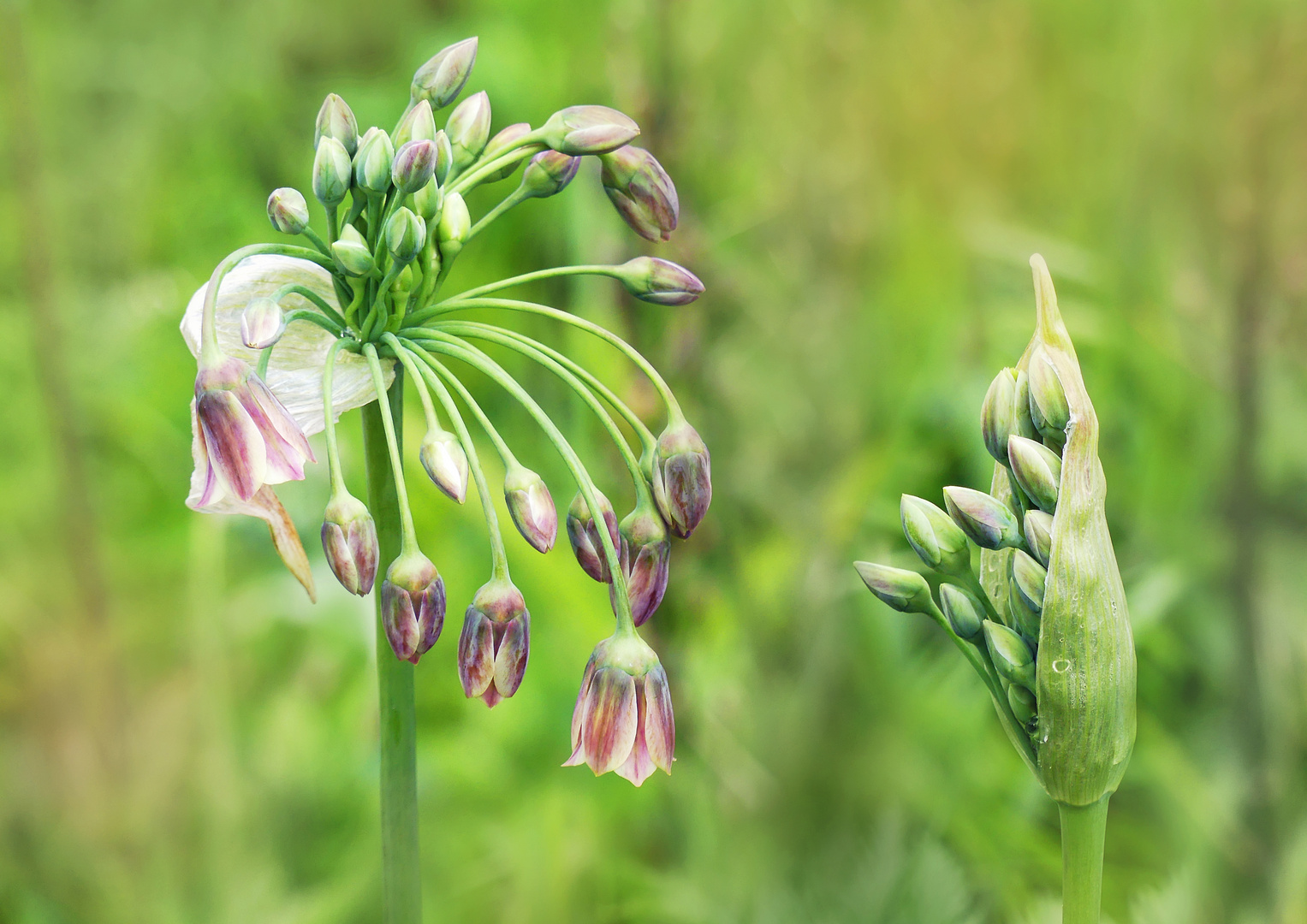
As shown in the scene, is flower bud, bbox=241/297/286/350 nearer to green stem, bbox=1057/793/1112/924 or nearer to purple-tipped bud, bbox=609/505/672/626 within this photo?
purple-tipped bud, bbox=609/505/672/626

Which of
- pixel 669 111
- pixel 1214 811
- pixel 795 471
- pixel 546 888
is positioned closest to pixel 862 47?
pixel 669 111

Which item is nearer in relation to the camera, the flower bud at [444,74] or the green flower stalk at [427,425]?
the green flower stalk at [427,425]

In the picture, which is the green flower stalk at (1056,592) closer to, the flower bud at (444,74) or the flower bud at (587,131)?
the flower bud at (587,131)

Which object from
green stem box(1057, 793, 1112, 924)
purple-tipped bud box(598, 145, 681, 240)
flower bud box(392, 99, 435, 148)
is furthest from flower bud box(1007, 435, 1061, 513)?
flower bud box(392, 99, 435, 148)

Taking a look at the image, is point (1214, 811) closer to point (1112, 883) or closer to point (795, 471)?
point (1112, 883)

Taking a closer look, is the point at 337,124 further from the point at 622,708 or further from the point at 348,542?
the point at 622,708

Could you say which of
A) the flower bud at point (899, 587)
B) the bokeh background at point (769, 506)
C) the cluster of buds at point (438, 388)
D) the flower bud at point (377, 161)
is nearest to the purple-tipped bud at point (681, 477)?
the cluster of buds at point (438, 388)
